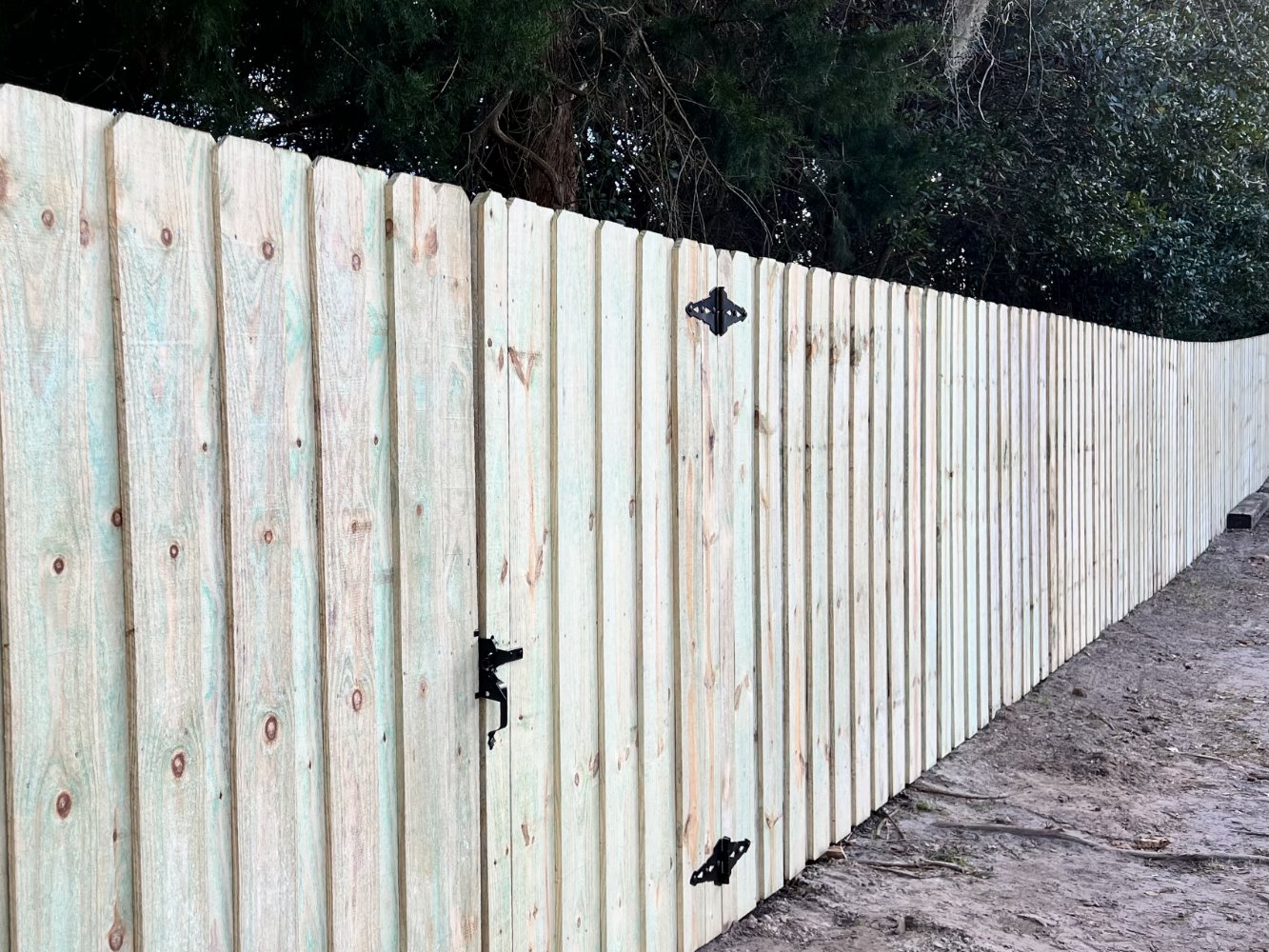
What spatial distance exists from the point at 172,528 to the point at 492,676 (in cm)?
84

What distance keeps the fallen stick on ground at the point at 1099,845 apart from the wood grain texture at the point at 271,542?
9.51ft

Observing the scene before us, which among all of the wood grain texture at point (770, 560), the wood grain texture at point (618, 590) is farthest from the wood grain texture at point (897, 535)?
the wood grain texture at point (618, 590)

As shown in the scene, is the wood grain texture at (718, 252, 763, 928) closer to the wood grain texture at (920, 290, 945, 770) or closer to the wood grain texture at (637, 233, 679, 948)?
the wood grain texture at (637, 233, 679, 948)

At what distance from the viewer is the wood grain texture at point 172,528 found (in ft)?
5.63

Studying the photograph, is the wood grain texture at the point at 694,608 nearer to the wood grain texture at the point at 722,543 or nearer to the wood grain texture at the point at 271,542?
the wood grain texture at the point at 722,543

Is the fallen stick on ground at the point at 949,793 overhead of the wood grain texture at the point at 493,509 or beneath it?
beneath

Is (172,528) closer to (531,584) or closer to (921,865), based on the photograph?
(531,584)

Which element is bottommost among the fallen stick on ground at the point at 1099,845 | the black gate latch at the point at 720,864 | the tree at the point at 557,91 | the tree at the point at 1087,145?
the fallen stick on ground at the point at 1099,845

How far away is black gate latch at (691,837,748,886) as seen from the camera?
3.26 metres

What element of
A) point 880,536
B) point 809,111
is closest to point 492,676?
point 880,536

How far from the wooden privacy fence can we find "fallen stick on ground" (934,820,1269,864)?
1.20 feet

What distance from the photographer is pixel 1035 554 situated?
612 cm

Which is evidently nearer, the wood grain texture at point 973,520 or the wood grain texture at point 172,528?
the wood grain texture at point 172,528

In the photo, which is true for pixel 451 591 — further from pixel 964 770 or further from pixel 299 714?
pixel 964 770
